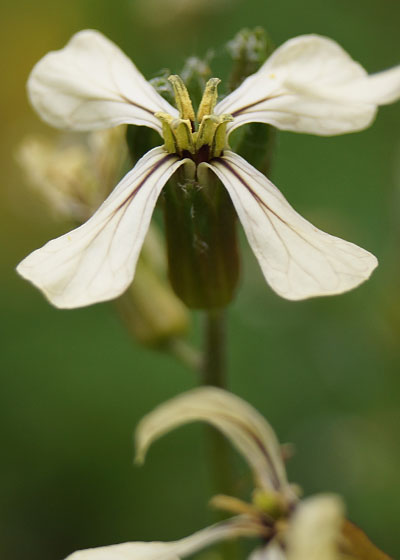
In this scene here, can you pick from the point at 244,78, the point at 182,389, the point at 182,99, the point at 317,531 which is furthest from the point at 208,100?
the point at 182,389

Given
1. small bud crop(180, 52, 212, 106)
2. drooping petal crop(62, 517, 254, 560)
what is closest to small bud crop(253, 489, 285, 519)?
drooping petal crop(62, 517, 254, 560)

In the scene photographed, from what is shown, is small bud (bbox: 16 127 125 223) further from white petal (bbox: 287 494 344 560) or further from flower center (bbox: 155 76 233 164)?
white petal (bbox: 287 494 344 560)

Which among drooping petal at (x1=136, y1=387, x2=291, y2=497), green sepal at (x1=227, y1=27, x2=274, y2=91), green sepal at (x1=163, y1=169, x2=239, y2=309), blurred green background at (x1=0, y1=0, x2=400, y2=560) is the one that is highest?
green sepal at (x1=227, y1=27, x2=274, y2=91)

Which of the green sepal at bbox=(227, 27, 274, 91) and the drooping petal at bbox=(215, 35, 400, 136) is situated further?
the green sepal at bbox=(227, 27, 274, 91)

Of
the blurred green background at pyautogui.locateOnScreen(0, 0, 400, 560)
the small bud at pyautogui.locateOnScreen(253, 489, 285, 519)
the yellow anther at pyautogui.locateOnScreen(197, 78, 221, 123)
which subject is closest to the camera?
the small bud at pyautogui.locateOnScreen(253, 489, 285, 519)

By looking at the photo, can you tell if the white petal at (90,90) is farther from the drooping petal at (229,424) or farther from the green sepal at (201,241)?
the drooping petal at (229,424)

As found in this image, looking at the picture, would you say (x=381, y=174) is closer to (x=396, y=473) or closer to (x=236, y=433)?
(x=396, y=473)

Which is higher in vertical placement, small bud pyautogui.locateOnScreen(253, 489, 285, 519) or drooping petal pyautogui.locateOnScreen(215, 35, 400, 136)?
drooping petal pyautogui.locateOnScreen(215, 35, 400, 136)

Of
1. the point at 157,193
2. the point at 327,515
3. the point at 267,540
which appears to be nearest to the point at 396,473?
the point at 267,540
